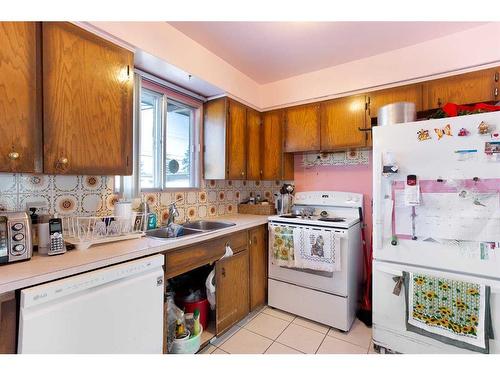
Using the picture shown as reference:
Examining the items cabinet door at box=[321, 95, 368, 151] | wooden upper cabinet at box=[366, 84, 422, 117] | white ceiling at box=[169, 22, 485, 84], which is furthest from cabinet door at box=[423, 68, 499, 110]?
cabinet door at box=[321, 95, 368, 151]

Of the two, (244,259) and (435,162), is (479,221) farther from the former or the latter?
(244,259)

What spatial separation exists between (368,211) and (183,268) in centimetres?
190

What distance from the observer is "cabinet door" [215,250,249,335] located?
189 centimetres

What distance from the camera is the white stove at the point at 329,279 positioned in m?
2.01

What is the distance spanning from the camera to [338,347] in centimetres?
184

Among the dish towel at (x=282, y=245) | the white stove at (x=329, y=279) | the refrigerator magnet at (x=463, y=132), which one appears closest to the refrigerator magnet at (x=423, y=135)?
the refrigerator magnet at (x=463, y=132)

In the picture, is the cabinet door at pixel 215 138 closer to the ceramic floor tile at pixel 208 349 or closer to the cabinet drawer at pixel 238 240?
the cabinet drawer at pixel 238 240

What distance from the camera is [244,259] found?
214 centimetres

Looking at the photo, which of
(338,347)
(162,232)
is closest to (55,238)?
(162,232)

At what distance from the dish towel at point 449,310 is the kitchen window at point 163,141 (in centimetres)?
203

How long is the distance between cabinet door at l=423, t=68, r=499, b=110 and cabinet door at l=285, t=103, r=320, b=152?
3.08ft

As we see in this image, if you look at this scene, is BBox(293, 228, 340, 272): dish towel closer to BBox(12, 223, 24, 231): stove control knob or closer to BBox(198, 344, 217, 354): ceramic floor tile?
BBox(198, 344, 217, 354): ceramic floor tile
